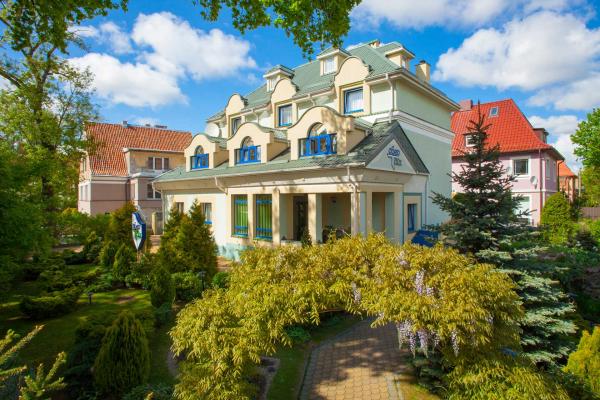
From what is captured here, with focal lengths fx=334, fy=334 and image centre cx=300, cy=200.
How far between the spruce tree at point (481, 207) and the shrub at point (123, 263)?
12851 millimetres

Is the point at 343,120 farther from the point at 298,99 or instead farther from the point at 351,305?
the point at 351,305

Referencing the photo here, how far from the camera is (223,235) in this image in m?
19.8

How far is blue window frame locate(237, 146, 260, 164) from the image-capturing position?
1811 centimetres

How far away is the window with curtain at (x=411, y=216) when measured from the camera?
17.3 metres

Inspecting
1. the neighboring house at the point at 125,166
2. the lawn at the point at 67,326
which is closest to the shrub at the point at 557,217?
the lawn at the point at 67,326

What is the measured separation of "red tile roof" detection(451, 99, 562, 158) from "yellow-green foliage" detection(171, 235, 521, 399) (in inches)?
961

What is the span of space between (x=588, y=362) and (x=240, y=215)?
15.3m

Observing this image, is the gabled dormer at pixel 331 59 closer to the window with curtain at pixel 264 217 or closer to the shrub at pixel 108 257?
the window with curtain at pixel 264 217

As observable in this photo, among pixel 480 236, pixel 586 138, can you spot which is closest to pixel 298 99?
pixel 480 236

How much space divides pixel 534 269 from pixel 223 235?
50.6 ft

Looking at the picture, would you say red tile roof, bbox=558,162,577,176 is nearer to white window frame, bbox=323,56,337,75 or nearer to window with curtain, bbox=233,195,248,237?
white window frame, bbox=323,56,337,75

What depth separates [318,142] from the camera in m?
15.1

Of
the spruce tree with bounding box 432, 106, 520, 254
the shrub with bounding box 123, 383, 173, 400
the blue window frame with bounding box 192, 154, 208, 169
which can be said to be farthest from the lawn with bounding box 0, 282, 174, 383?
the blue window frame with bounding box 192, 154, 208, 169

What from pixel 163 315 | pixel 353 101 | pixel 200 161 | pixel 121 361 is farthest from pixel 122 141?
pixel 121 361
